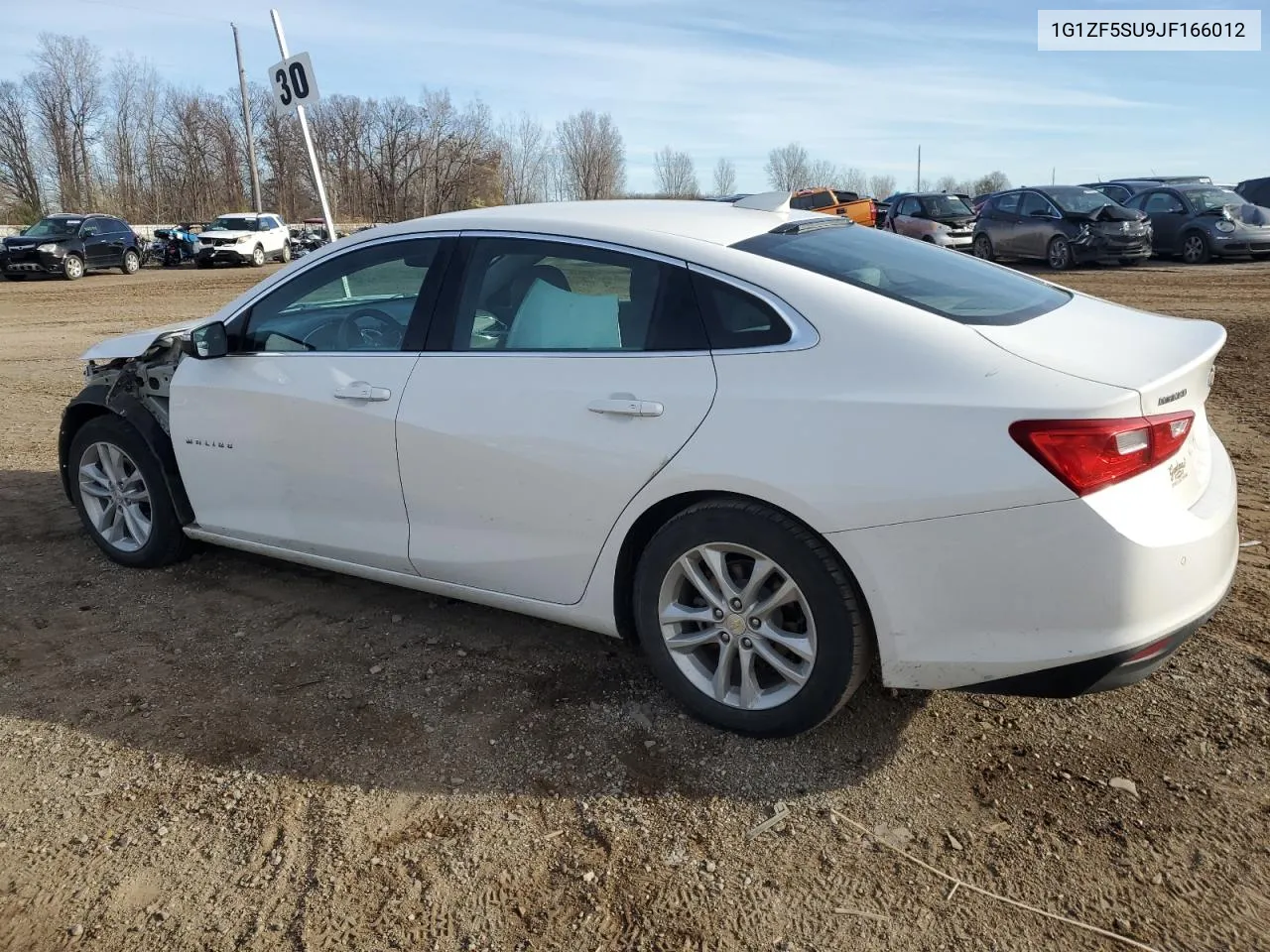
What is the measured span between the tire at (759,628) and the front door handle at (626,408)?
319 mm

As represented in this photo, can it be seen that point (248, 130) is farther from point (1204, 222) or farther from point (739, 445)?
point (739, 445)

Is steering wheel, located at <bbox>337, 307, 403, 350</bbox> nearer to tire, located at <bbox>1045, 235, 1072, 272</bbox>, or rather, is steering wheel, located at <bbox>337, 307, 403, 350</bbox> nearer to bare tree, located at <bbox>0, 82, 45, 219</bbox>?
tire, located at <bbox>1045, 235, 1072, 272</bbox>

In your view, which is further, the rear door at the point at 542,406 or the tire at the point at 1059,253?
the tire at the point at 1059,253

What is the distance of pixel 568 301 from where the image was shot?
347 centimetres

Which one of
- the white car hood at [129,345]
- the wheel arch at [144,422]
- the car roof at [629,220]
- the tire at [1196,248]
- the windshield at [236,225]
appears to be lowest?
the tire at [1196,248]

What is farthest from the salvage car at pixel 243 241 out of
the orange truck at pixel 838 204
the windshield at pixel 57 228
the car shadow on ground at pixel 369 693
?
the car shadow on ground at pixel 369 693

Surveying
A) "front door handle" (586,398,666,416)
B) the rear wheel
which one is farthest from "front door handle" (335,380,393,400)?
the rear wheel

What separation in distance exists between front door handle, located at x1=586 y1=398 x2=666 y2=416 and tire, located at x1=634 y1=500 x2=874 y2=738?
1.05 feet

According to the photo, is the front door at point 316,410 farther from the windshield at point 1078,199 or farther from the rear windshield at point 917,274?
the windshield at point 1078,199

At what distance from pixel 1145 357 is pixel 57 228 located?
3083 centimetres

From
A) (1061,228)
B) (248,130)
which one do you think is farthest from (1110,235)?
(248,130)

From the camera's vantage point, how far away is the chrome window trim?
12.4 ft

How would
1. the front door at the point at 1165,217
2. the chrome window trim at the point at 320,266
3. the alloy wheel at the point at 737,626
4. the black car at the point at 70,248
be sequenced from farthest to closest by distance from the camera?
the black car at the point at 70,248 → the front door at the point at 1165,217 → the chrome window trim at the point at 320,266 → the alloy wheel at the point at 737,626

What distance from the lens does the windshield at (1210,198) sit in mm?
20453
